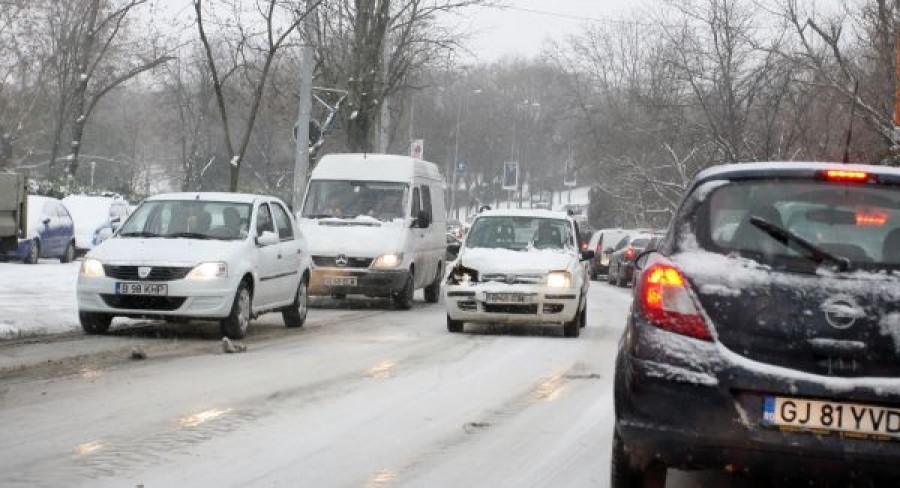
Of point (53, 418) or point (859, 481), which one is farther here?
point (53, 418)

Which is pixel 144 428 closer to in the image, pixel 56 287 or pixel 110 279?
pixel 110 279

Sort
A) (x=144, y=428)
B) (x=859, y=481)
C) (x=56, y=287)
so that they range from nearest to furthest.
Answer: (x=859, y=481), (x=144, y=428), (x=56, y=287)

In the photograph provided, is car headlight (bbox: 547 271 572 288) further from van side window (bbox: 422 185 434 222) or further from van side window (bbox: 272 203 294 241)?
van side window (bbox: 422 185 434 222)

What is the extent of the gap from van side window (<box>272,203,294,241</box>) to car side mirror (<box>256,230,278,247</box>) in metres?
0.69

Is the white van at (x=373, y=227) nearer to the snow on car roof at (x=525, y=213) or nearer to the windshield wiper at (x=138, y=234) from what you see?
the snow on car roof at (x=525, y=213)

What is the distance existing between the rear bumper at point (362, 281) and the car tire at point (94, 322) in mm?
5994

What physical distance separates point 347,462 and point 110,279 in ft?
24.9

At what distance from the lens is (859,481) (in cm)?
517

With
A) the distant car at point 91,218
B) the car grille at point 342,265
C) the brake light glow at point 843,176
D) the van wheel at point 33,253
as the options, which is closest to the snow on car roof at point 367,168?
the car grille at point 342,265

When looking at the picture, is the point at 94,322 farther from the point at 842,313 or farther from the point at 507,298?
the point at 842,313

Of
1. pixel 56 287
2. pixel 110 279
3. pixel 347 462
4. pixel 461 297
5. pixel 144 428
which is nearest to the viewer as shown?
pixel 347 462

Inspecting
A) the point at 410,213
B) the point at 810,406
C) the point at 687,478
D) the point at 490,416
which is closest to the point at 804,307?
the point at 810,406

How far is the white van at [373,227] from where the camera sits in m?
20.2

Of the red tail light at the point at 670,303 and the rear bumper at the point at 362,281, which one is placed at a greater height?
the red tail light at the point at 670,303
